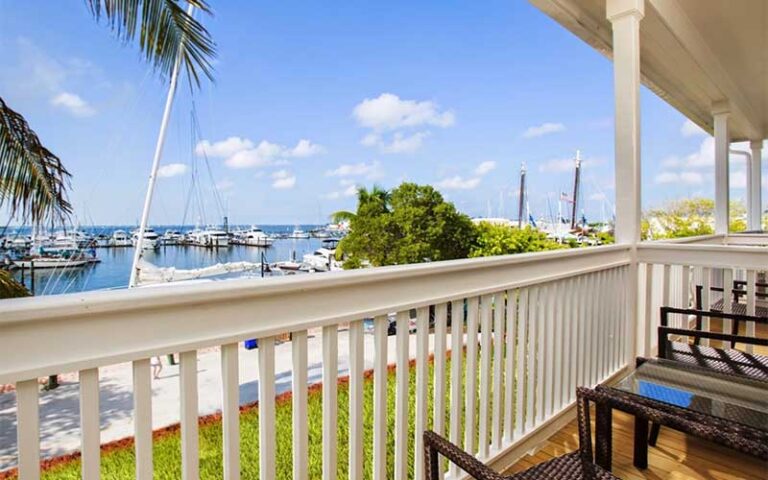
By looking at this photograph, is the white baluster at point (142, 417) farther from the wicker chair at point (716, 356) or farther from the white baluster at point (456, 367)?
the wicker chair at point (716, 356)

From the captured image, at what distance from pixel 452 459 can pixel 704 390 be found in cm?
123

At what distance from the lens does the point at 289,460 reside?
7.20 ft

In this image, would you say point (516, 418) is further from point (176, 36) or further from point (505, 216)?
point (505, 216)

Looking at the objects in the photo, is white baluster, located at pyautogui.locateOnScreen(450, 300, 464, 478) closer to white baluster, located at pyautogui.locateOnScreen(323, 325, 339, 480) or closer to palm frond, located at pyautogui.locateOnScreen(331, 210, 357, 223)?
white baluster, located at pyautogui.locateOnScreen(323, 325, 339, 480)

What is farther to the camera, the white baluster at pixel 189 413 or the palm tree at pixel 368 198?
the palm tree at pixel 368 198

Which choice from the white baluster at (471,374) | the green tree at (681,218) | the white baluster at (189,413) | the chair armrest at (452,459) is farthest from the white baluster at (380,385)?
the green tree at (681,218)

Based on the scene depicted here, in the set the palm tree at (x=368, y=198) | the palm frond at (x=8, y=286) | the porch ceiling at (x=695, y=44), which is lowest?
the palm frond at (x=8, y=286)

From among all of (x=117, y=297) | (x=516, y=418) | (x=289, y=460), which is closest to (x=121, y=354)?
(x=117, y=297)

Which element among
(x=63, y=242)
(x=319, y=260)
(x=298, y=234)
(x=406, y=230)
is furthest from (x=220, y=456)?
(x=406, y=230)

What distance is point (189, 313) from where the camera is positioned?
2.72 feet

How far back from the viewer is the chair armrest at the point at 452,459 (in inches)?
33.5

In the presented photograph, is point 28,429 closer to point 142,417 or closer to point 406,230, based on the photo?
point 142,417

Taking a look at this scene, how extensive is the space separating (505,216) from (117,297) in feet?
28.6

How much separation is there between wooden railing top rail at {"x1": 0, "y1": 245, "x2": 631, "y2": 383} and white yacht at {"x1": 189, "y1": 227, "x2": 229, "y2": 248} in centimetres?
231
